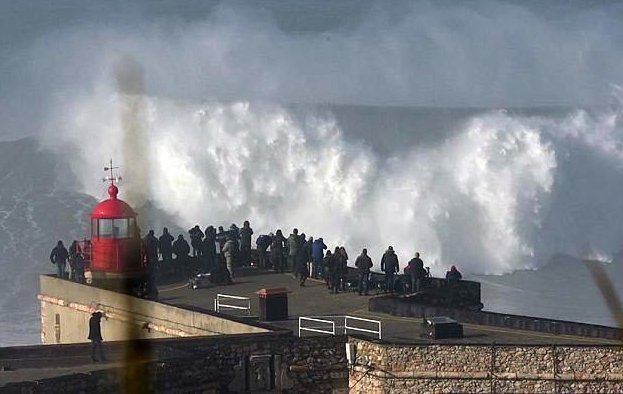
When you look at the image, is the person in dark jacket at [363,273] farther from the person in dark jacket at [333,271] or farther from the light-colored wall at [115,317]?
the light-colored wall at [115,317]

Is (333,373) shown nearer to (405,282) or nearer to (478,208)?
(405,282)

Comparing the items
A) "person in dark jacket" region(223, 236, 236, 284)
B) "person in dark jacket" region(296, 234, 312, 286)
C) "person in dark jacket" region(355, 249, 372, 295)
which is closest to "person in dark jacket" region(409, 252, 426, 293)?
"person in dark jacket" region(355, 249, 372, 295)

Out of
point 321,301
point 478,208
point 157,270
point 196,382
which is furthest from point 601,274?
point 478,208

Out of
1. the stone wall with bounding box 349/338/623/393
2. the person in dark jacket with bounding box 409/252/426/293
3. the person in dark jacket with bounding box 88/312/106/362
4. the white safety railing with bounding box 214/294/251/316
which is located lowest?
the stone wall with bounding box 349/338/623/393

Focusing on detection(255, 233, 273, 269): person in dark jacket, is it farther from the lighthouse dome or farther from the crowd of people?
the lighthouse dome

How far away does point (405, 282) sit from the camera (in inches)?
1115

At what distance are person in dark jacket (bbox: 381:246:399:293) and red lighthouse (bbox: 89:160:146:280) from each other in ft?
15.3

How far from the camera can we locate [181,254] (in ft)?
107

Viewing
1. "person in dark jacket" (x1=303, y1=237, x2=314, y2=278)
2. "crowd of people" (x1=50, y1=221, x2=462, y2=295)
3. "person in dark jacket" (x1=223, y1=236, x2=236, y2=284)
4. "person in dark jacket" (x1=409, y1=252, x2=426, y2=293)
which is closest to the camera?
"person in dark jacket" (x1=409, y1=252, x2=426, y2=293)

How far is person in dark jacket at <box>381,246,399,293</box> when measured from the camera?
1095 inches

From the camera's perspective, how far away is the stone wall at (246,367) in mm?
20000

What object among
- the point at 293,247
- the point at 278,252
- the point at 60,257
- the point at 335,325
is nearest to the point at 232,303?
the point at 293,247

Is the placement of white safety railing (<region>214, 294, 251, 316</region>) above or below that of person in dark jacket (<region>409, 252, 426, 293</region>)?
below

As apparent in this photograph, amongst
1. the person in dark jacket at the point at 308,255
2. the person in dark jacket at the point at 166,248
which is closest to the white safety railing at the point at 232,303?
the person in dark jacket at the point at 308,255
